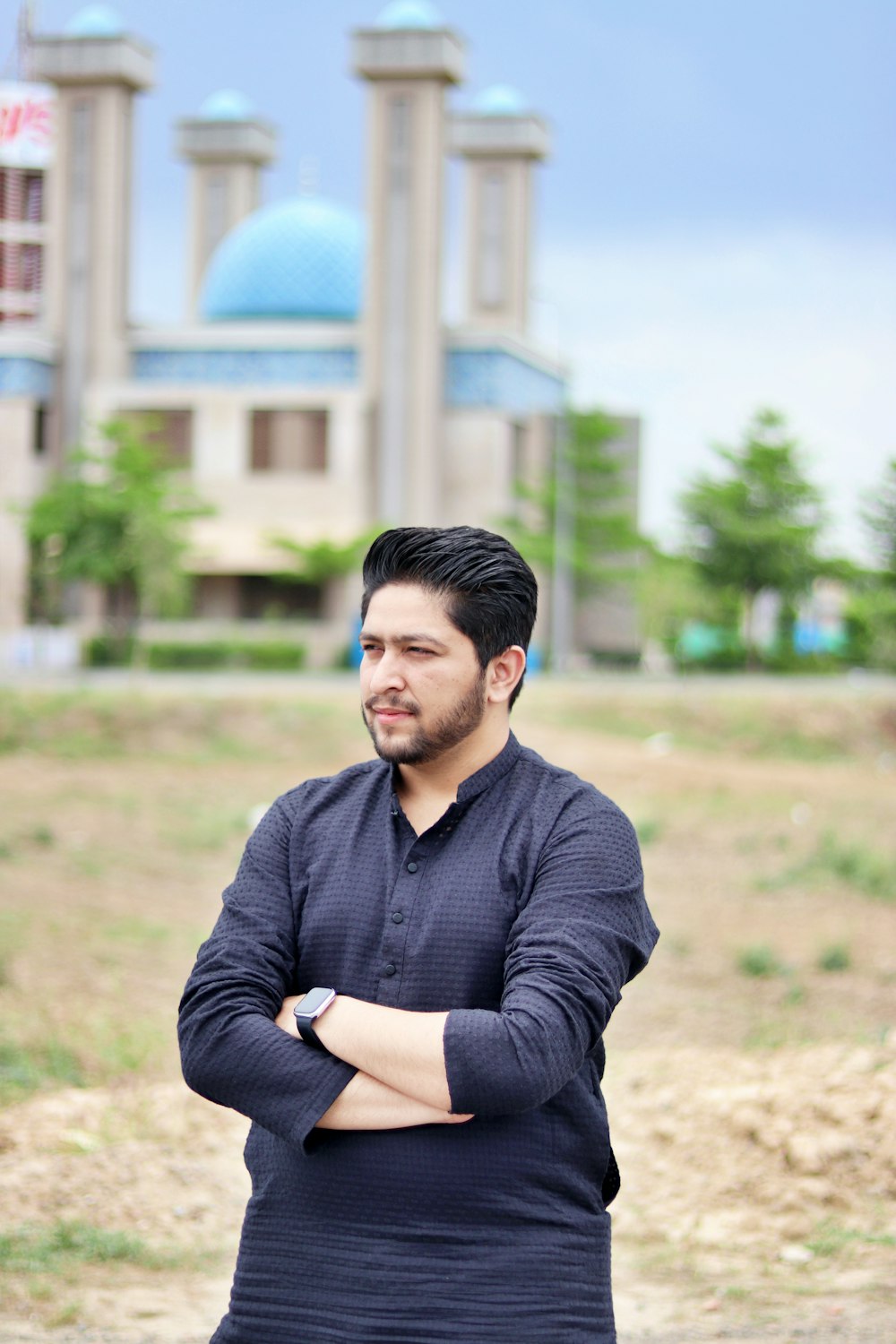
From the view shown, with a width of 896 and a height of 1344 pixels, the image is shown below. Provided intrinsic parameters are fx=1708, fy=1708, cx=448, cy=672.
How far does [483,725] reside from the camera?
9.42ft

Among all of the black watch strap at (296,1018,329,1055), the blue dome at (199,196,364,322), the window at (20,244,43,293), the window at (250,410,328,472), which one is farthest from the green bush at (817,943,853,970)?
the blue dome at (199,196,364,322)

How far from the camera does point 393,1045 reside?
2588 millimetres

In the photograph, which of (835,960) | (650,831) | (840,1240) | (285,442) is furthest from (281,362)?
(840,1240)

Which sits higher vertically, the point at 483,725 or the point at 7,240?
the point at 7,240

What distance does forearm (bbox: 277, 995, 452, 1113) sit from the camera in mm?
2568

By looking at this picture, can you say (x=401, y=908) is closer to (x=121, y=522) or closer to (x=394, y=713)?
(x=394, y=713)

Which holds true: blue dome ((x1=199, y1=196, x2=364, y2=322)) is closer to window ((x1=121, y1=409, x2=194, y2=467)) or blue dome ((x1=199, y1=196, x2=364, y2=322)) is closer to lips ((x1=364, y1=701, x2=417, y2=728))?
window ((x1=121, y1=409, x2=194, y2=467))

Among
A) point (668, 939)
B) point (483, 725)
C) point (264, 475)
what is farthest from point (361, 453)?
point (483, 725)

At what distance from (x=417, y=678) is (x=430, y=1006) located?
53 cm

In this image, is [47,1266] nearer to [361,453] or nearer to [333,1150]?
[333,1150]

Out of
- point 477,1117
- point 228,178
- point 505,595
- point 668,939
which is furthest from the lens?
point 228,178

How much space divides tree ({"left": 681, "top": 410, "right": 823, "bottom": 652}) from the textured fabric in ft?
128

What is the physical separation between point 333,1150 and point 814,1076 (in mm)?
5047

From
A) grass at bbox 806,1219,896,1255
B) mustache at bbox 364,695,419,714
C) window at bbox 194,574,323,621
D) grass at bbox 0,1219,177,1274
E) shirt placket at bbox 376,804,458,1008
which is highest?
mustache at bbox 364,695,419,714
